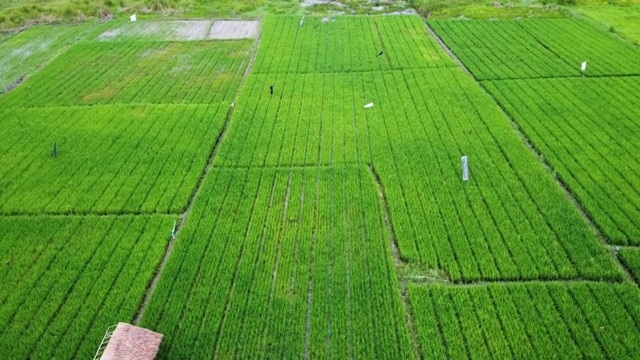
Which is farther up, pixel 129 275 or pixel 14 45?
pixel 14 45

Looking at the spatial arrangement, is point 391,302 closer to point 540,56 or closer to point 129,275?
point 129,275

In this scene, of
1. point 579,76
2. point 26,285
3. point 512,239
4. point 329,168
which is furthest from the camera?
point 579,76

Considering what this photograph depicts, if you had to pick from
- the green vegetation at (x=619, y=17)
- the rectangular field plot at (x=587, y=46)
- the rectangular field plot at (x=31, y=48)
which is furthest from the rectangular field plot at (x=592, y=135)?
the rectangular field plot at (x=31, y=48)

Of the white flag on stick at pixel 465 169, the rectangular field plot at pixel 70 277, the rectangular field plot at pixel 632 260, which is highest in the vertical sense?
the white flag on stick at pixel 465 169

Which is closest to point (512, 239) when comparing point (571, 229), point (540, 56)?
point (571, 229)

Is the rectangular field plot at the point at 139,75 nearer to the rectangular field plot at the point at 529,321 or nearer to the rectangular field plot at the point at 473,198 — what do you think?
the rectangular field plot at the point at 473,198

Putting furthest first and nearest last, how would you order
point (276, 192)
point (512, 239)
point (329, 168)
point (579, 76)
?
point (579, 76)
point (329, 168)
point (276, 192)
point (512, 239)
